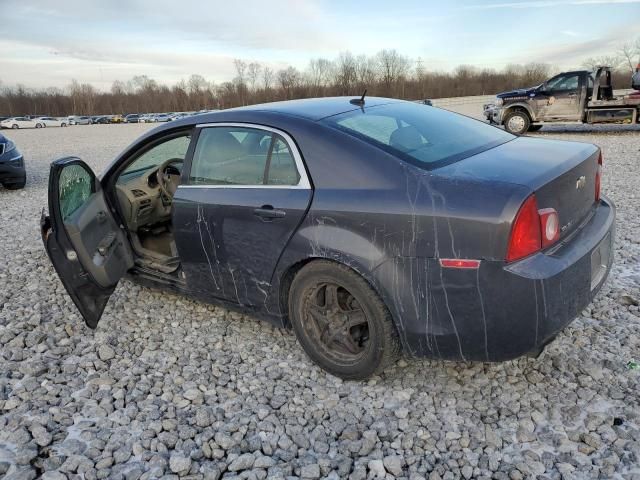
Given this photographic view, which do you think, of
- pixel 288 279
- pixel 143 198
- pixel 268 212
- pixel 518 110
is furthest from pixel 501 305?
pixel 518 110

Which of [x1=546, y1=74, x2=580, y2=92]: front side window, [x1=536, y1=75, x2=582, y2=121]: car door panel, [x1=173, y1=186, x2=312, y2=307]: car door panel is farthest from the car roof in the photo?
[x1=546, y1=74, x2=580, y2=92]: front side window

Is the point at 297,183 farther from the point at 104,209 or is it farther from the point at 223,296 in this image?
the point at 104,209

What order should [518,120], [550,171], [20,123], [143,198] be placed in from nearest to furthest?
[550,171] < [143,198] < [518,120] < [20,123]

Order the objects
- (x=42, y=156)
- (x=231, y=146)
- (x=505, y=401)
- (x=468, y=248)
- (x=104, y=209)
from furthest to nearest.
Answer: (x=42, y=156) → (x=104, y=209) → (x=231, y=146) → (x=505, y=401) → (x=468, y=248)

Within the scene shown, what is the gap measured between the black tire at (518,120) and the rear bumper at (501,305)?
1320 cm

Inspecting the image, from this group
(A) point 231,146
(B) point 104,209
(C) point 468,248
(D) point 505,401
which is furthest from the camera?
(B) point 104,209

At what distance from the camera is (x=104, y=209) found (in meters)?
3.75

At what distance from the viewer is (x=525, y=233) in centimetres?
220

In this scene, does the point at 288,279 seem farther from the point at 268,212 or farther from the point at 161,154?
the point at 161,154

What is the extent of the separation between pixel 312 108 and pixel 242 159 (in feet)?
1.84

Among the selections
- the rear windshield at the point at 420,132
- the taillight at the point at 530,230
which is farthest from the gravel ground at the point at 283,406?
the rear windshield at the point at 420,132

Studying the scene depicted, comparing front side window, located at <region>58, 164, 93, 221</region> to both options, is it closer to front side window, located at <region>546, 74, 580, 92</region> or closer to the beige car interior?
the beige car interior

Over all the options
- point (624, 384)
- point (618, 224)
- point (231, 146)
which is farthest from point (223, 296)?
point (618, 224)

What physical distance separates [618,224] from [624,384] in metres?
3.31
